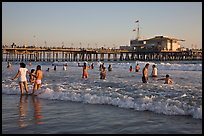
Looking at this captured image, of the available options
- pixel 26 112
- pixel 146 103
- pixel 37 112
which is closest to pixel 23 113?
pixel 26 112

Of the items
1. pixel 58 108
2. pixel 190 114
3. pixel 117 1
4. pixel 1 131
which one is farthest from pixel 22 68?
pixel 190 114

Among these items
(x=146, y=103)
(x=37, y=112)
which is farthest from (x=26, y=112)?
(x=146, y=103)

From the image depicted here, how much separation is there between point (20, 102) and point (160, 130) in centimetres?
476

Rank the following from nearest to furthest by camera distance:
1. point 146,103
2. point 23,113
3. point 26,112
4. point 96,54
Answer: point 23,113 < point 26,112 < point 146,103 < point 96,54

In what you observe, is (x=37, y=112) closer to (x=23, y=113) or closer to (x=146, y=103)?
(x=23, y=113)

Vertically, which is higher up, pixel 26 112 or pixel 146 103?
pixel 146 103

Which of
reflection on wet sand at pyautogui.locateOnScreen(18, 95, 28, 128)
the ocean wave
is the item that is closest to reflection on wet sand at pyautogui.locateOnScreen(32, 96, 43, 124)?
reflection on wet sand at pyautogui.locateOnScreen(18, 95, 28, 128)

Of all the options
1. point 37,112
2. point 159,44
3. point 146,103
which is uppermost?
point 159,44

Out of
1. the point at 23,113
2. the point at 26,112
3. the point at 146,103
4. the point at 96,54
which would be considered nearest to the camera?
the point at 23,113

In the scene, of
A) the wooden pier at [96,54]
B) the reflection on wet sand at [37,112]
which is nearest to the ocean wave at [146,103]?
the reflection on wet sand at [37,112]

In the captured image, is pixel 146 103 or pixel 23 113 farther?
pixel 146 103

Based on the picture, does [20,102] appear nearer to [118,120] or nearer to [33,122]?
[33,122]

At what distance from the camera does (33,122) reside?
555 centimetres

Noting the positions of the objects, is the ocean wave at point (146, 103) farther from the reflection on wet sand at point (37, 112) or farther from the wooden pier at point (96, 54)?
the wooden pier at point (96, 54)
